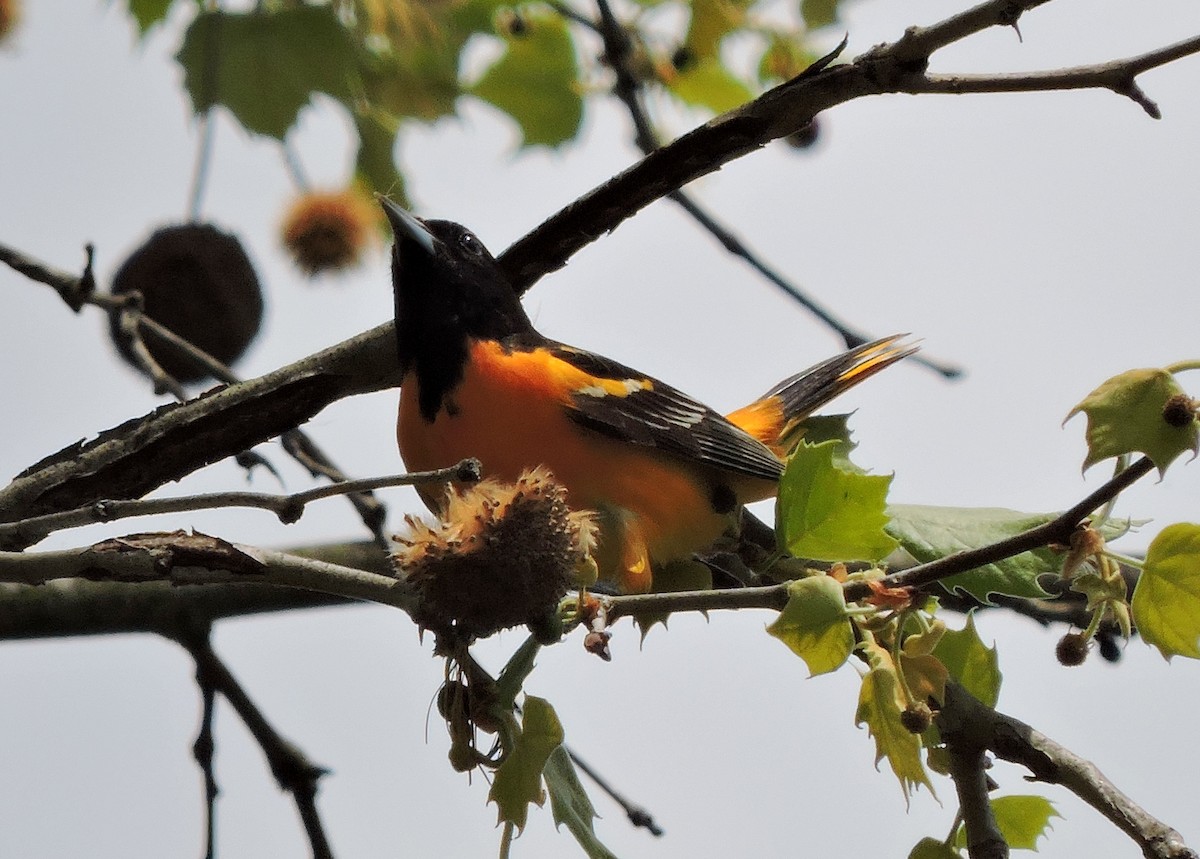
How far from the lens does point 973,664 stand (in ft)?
6.83

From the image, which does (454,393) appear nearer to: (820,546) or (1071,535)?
(820,546)

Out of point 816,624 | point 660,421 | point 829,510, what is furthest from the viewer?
point 660,421

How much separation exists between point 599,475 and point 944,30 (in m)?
1.51

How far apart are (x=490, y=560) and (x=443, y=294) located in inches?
79.3

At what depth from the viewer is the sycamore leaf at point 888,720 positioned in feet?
6.08

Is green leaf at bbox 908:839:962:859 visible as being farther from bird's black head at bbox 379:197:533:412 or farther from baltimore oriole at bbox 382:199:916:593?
bird's black head at bbox 379:197:533:412

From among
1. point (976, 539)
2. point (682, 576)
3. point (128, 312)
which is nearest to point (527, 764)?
point (976, 539)

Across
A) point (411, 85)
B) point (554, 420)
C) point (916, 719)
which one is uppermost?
point (411, 85)

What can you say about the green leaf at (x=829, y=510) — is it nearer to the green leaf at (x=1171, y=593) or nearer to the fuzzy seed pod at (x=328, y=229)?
the green leaf at (x=1171, y=593)

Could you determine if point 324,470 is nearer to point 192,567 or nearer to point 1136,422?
point 192,567

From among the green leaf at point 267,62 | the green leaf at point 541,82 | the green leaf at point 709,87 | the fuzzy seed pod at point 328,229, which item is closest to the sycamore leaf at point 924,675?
the green leaf at point 267,62

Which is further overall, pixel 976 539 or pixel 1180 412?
pixel 976 539

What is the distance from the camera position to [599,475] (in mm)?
3316

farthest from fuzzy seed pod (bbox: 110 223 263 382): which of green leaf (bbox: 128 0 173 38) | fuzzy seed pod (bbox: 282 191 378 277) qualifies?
green leaf (bbox: 128 0 173 38)
